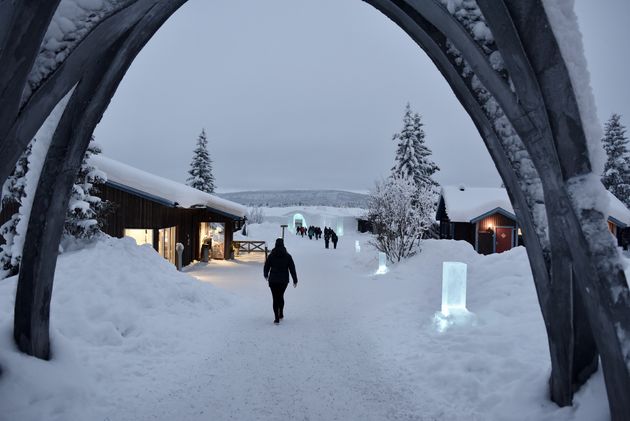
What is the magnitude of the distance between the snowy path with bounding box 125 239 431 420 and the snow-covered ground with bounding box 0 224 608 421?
0.02 metres

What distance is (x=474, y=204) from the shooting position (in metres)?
25.6

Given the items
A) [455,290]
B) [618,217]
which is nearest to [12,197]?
[455,290]

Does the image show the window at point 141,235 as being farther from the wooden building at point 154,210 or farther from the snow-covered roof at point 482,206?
the snow-covered roof at point 482,206

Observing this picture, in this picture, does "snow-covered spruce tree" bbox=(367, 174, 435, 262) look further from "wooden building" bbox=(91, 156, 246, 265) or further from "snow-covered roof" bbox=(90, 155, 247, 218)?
"snow-covered roof" bbox=(90, 155, 247, 218)

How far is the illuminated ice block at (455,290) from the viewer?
714cm

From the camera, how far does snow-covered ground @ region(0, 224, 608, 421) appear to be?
4.01m

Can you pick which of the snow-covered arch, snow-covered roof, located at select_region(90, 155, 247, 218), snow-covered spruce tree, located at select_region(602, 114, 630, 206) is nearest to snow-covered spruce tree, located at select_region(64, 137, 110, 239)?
snow-covered roof, located at select_region(90, 155, 247, 218)

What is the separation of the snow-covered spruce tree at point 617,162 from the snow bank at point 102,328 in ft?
118

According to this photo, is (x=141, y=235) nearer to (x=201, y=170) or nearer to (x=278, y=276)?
(x=278, y=276)

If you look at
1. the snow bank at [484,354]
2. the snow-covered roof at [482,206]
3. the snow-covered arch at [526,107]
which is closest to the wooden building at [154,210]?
the snow bank at [484,354]

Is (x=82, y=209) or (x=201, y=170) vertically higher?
(x=201, y=170)

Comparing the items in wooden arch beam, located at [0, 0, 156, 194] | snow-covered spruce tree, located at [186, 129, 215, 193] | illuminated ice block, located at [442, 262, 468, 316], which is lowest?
illuminated ice block, located at [442, 262, 468, 316]

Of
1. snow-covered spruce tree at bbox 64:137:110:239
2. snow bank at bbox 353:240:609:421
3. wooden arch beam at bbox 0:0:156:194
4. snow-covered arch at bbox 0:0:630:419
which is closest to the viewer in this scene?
snow-covered arch at bbox 0:0:630:419

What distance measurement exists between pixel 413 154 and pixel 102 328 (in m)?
32.3
